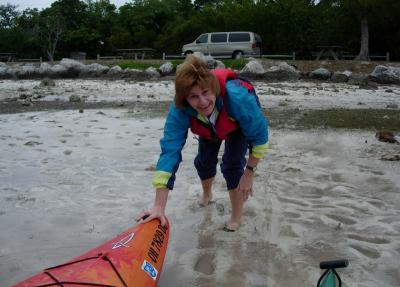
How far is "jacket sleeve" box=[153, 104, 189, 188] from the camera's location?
9.12ft

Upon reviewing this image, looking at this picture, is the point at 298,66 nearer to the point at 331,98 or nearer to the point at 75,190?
the point at 331,98

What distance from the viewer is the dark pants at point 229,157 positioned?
10.6 feet

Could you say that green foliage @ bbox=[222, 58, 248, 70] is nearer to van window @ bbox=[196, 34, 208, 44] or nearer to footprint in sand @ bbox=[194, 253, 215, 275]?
van window @ bbox=[196, 34, 208, 44]

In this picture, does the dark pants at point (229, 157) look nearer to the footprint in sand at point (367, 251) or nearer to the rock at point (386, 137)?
the footprint in sand at point (367, 251)

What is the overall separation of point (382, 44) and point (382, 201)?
A: 28.2 m

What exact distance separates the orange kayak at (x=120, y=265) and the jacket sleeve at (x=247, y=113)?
801 millimetres

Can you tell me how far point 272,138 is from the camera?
647 centimetres

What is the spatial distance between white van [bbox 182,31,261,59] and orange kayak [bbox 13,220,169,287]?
2249 cm

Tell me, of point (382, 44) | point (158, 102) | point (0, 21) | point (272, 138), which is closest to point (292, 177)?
point (272, 138)

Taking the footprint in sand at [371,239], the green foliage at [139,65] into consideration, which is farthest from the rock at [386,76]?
the footprint in sand at [371,239]

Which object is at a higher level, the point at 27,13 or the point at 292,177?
the point at 27,13

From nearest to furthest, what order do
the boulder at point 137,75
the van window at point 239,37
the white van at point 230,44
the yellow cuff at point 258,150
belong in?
the yellow cuff at point 258,150 < the boulder at point 137,75 < the white van at point 230,44 < the van window at point 239,37

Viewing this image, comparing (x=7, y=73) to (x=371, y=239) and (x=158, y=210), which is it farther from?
(x=371, y=239)

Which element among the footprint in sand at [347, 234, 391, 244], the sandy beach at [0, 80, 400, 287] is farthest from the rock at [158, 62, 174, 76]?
the footprint in sand at [347, 234, 391, 244]
